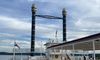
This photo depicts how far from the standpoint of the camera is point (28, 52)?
118 meters

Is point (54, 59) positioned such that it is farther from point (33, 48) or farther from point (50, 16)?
point (50, 16)

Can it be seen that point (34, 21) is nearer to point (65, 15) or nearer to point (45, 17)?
point (45, 17)

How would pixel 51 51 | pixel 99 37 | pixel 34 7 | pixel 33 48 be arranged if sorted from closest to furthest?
pixel 99 37 < pixel 51 51 < pixel 33 48 < pixel 34 7

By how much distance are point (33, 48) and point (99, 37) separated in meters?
93.6

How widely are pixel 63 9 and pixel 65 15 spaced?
3693 millimetres

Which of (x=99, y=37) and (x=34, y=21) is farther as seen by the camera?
(x=34, y=21)

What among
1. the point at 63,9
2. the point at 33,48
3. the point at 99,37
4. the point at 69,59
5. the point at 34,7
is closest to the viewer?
the point at 99,37

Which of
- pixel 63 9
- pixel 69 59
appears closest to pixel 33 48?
pixel 63 9

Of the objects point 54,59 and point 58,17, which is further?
point 58,17

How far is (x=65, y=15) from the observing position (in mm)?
133250

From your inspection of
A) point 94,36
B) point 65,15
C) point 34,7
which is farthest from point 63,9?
point 94,36

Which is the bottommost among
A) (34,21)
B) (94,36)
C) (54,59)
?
(54,59)

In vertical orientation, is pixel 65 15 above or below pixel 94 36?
above

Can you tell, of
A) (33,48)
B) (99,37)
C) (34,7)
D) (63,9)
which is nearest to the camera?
(99,37)
